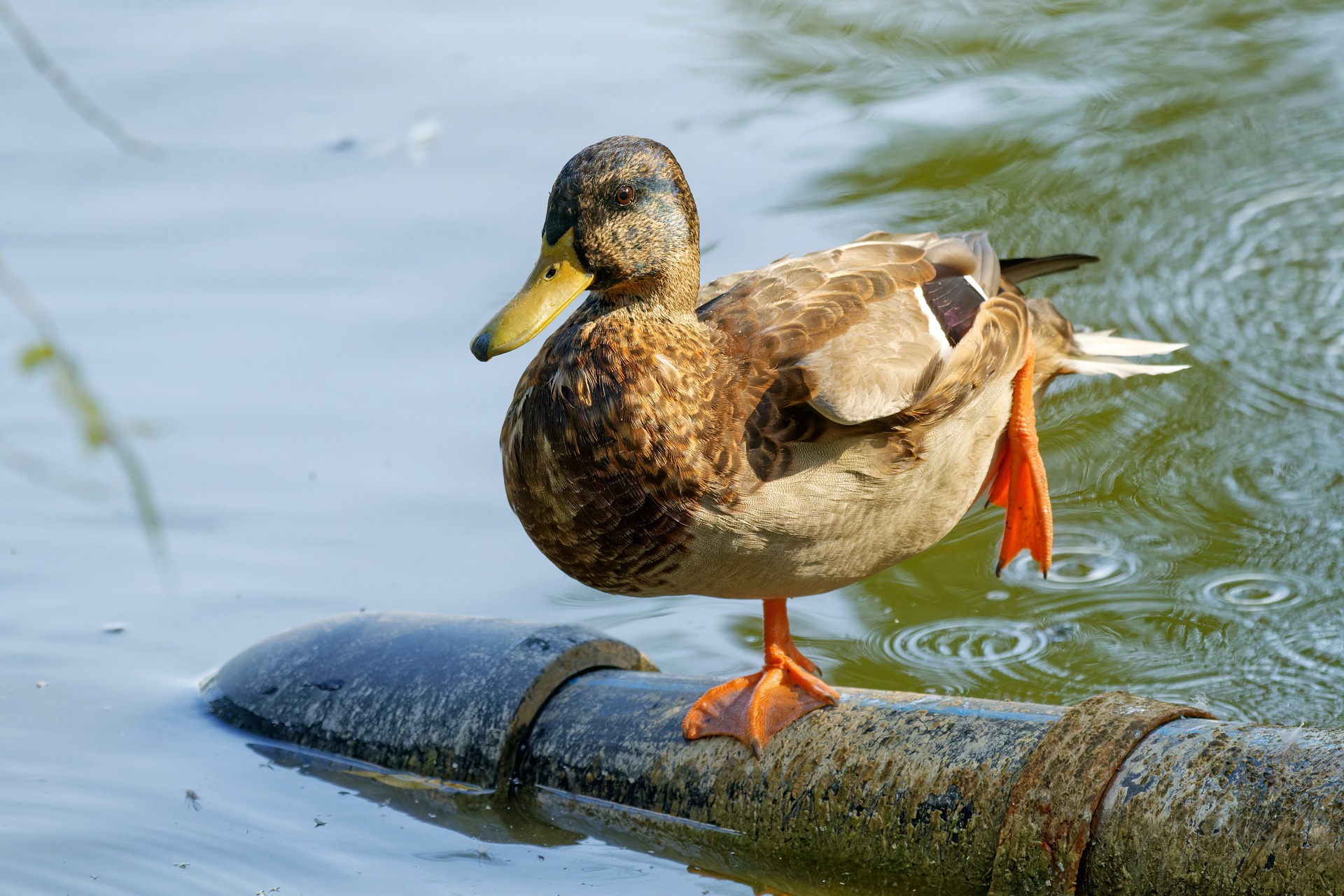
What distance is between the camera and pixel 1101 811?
2832 mm

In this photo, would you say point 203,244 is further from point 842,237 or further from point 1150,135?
point 1150,135

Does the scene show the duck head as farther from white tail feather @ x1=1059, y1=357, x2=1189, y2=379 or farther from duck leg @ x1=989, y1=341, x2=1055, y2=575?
white tail feather @ x1=1059, y1=357, x2=1189, y2=379

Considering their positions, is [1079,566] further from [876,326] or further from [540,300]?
[540,300]

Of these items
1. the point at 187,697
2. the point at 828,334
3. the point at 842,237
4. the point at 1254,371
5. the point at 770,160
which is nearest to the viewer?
the point at 828,334

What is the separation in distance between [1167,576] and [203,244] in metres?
4.14

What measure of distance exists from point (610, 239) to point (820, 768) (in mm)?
1194

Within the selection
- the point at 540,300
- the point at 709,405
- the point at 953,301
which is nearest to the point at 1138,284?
the point at 953,301

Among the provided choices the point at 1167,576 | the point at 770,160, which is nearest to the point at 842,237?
the point at 770,160

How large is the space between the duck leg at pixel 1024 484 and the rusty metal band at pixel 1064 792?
2.86ft

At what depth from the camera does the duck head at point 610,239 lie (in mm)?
2982

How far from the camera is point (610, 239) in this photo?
3.02 metres

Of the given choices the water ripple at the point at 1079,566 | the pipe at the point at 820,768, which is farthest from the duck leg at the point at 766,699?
the water ripple at the point at 1079,566

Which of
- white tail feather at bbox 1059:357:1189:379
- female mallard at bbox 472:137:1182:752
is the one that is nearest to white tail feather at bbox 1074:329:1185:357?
white tail feather at bbox 1059:357:1189:379

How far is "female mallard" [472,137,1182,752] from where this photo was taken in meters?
2.95
